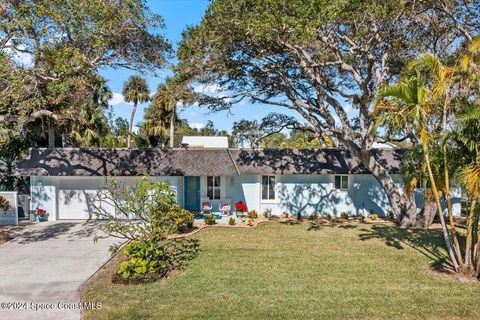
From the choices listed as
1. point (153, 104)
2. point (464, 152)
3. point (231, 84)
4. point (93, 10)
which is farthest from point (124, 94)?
point (464, 152)

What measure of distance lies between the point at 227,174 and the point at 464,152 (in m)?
12.1

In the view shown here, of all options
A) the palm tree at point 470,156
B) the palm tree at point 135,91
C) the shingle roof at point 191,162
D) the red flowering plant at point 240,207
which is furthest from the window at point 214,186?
the palm tree at point 135,91

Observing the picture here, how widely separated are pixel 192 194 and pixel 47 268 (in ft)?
35.1

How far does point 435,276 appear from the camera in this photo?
10.5 meters

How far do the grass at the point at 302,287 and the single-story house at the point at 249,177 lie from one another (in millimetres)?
6403

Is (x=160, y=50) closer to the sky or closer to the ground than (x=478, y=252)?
closer to the sky

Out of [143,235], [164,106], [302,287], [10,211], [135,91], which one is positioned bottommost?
[302,287]

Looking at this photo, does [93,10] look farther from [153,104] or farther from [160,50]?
[153,104]

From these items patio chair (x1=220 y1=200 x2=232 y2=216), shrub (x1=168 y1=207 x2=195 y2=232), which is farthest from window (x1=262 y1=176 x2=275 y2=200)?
shrub (x1=168 y1=207 x2=195 y2=232)

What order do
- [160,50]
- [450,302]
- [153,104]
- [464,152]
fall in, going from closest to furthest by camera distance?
[450,302], [464,152], [160,50], [153,104]

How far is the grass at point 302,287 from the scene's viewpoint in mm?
8102

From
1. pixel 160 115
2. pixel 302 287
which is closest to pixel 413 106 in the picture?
pixel 302 287

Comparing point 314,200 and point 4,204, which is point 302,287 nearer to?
point 314,200

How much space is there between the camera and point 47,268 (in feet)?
38.0
